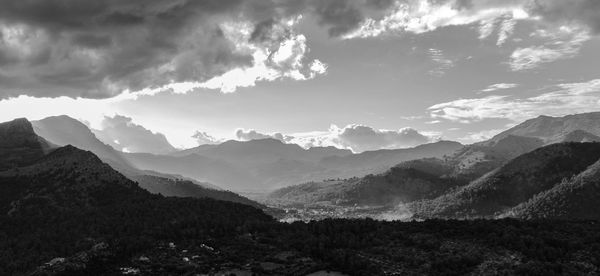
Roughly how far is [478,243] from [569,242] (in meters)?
32.4

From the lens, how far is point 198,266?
158375 mm

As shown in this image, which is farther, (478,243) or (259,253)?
(478,243)

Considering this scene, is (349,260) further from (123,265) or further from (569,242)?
(569,242)

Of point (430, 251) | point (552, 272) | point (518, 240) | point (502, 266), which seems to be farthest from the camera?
point (518, 240)

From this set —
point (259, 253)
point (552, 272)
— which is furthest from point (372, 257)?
point (552, 272)

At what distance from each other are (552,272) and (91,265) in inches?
5542

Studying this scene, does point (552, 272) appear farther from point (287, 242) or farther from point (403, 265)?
point (287, 242)

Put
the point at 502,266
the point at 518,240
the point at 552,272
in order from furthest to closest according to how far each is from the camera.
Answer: the point at 518,240 < the point at 502,266 < the point at 552,272

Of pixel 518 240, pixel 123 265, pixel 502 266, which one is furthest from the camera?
pixel 518 240

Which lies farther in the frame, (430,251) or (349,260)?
(430,251)

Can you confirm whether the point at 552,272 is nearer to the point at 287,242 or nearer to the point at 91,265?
the point at 287,242

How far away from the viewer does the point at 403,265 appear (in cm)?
16188

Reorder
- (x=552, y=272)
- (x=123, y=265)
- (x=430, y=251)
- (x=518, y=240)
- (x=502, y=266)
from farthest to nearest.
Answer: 1. (x=518, y=240)
2. (x=430, y=251)
3. (x=123, y=265)
4. (x=502, y=266)
5. (x=552, y=272)

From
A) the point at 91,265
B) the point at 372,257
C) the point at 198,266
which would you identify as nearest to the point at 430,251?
the point at 372,257
